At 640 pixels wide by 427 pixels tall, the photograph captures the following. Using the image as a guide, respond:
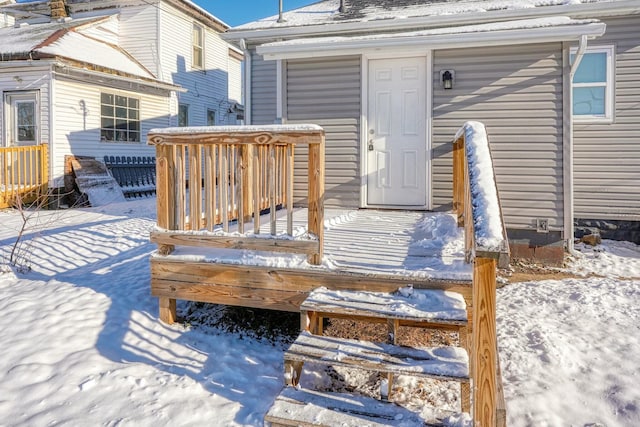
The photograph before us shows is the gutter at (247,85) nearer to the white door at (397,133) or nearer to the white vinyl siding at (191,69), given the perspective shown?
the white door at (397,133)

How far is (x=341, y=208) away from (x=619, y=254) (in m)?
3.93

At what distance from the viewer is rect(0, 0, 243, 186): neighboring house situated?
33.9 ft

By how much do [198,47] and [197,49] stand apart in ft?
0.27

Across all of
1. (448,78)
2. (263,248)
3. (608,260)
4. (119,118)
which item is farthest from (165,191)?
(119,118)

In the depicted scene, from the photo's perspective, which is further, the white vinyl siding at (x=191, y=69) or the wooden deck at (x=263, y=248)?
the white vinyl siding at (x=191, y=69)

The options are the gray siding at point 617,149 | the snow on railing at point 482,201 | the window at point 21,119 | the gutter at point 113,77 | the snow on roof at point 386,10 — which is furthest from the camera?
the window at point 21,119

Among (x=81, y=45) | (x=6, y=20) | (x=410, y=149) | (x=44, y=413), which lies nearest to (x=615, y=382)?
(x=44, y=413)

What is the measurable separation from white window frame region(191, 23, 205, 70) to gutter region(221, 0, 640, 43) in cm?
833

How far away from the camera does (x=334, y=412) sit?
2242 millimetres

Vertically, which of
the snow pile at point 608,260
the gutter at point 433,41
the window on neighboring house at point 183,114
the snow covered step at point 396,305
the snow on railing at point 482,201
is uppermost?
the window on neighboring house at point 183,114

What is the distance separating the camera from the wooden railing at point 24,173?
31.7 ft

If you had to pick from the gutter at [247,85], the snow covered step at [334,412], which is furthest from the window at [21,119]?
the snow covered step at [334,412]

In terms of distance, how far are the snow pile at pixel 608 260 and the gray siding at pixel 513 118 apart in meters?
0.62

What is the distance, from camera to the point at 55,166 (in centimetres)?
1043
